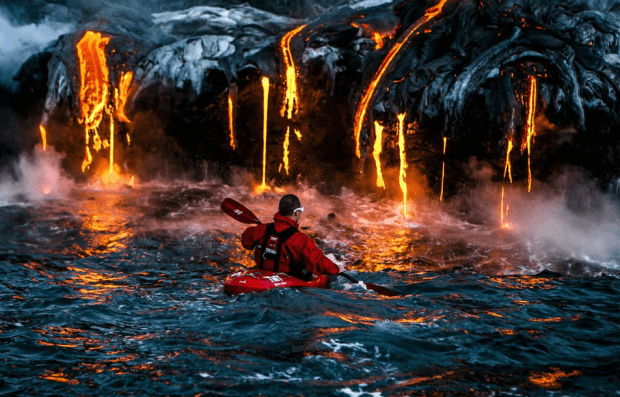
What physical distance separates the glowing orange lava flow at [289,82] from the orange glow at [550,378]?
27.8ft

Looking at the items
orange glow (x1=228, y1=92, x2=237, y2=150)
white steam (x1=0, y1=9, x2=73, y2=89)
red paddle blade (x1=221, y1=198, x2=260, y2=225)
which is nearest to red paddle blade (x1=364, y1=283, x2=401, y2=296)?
red paddle blade (x1=221, y1=198, x2=260, y2=225)

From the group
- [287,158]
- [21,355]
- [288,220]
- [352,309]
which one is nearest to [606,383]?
[352,309]

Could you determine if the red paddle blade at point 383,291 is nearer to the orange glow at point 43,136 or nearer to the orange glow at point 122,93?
the orange glow at point 122,93

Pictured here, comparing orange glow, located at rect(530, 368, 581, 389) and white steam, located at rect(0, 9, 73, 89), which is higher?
white steam, located at rect(0, 9, 73, 89)

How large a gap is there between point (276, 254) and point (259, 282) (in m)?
0.35

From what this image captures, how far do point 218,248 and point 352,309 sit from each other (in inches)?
145

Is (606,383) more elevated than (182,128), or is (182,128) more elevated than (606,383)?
(182,128)

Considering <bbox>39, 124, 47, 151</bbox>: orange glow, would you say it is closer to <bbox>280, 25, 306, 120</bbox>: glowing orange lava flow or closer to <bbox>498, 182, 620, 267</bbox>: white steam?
<bbox>280, 25, 306, 120</bbox>: glowing orange lava flow

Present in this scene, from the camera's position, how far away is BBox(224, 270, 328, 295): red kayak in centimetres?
534

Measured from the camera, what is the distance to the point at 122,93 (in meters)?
12.2

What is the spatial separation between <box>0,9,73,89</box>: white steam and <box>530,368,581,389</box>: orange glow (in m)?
12.6

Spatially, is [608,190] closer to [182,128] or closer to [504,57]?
[504,57]

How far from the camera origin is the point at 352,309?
5145 millimetres

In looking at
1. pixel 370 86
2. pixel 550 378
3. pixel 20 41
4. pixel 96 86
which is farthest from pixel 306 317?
pixel 20 41
